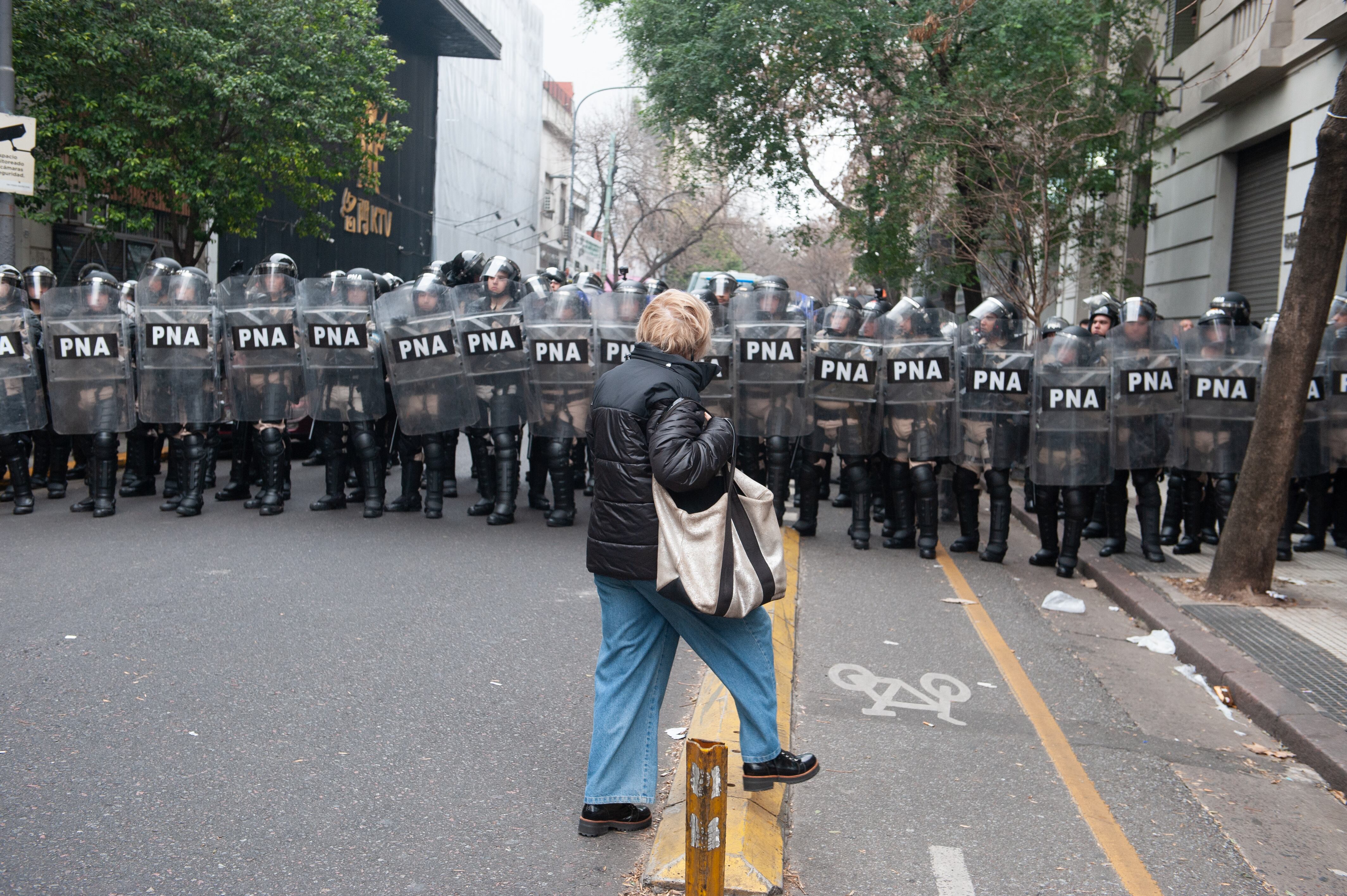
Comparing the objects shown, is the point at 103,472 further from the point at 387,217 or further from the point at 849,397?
the point at 387,217

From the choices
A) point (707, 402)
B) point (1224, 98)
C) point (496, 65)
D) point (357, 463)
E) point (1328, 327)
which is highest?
point (496, 65)

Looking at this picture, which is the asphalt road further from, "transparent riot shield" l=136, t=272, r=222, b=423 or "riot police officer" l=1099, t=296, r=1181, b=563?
"transparent riot shield" l=136, t=272, r=222, b=423

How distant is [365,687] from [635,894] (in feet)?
7.38

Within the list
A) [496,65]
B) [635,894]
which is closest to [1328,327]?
[635,894]

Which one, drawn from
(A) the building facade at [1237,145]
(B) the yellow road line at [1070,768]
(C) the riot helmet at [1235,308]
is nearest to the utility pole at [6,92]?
(B) the yellow road line at [1070,768]

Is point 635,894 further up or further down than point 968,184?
further down

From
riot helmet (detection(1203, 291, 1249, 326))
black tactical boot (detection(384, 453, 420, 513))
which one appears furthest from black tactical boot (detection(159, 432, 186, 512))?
riot helmet (detection(1203, 291, 1249, 326))

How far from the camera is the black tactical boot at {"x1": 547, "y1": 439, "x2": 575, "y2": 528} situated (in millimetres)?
9930

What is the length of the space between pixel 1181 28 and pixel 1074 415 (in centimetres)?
1176

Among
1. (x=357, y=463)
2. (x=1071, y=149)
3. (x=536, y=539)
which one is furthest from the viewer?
(x=1071, y=149)

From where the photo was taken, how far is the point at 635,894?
359 centimetres

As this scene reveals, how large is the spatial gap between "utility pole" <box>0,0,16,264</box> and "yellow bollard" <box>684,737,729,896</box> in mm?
10805

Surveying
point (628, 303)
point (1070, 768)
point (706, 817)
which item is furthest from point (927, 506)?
point (706, 817)

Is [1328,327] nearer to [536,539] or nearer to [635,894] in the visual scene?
[536,539]
